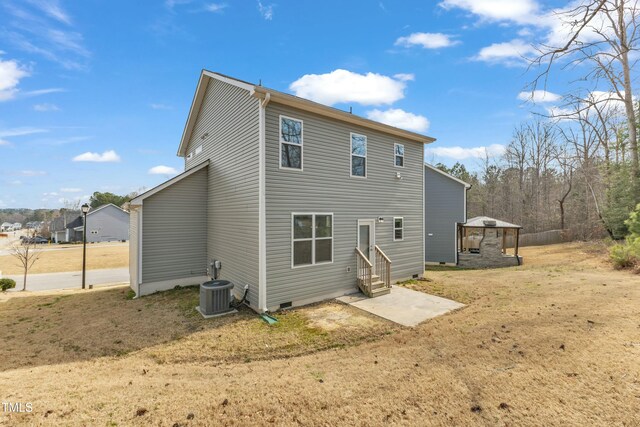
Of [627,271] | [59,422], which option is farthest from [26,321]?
[627,271]

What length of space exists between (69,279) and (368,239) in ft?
59.9

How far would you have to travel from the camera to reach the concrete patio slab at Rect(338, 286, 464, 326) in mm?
7020

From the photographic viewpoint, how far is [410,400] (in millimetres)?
3516

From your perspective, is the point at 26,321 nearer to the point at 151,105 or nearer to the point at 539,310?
the point at 151,105

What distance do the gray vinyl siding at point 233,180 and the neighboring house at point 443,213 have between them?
12.4m

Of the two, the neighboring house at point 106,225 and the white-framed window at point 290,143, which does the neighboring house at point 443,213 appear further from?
the neighboring house at point 106,225

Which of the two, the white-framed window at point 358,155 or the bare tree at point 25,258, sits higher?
the white-framed window at point 358,155

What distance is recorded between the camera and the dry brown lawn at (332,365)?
328 centimetres

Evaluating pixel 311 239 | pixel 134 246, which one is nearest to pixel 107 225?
pixel 134 246

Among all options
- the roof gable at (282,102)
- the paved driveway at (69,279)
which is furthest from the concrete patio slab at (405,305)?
the paved driveway at (69,279)

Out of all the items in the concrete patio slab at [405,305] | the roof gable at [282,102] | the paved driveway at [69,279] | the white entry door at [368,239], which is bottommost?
the paved driveway at [69,279]

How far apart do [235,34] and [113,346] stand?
11869 millimetres

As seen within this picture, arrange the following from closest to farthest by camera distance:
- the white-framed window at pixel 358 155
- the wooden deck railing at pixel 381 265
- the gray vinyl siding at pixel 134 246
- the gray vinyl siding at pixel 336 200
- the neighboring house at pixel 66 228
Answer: the gray vinyl siding at pixel 336 200
the white-framed window at pixel 358 155
the wooden deck railing at pixel 381 265
the gray vinyl siding at pixel 134 246
the neighboring house at pixel 66 228

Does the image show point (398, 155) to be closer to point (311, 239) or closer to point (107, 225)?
point (311, 239)
